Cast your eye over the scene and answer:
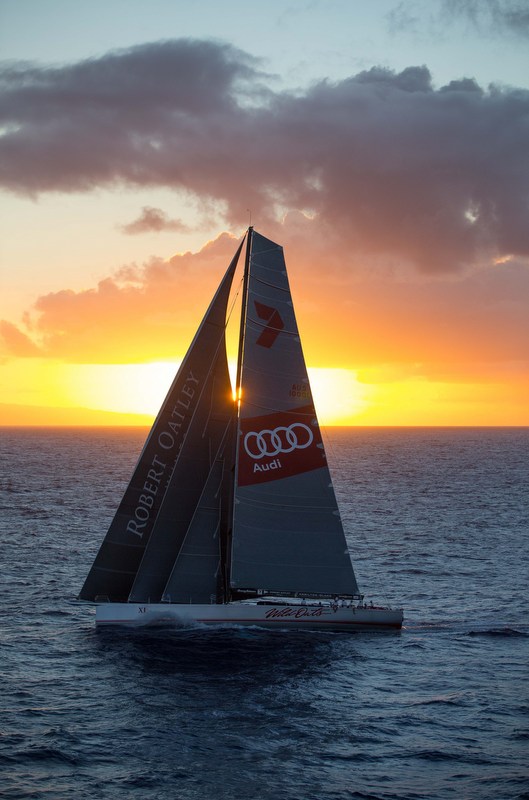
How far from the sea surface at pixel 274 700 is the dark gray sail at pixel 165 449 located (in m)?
2.58

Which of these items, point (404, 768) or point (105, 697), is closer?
point (404, 768)

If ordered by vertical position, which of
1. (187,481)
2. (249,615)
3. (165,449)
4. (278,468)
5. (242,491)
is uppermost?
(165,449)

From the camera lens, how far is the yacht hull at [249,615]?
36.1m

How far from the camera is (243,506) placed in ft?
119

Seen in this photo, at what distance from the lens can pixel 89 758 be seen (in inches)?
969

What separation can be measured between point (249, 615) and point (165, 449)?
8010 mm

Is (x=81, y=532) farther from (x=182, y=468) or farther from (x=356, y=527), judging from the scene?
(x=182, y=468)

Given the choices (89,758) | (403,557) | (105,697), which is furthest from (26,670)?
(403,557)

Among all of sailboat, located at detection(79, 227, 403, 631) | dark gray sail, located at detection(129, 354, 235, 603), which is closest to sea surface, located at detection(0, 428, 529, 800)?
sailboat, located at detection(79, 227, 403, 631)

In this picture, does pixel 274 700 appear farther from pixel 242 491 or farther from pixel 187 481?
pixel 187 481

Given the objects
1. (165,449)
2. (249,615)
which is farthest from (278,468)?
(249,615)

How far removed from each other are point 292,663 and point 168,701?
609cm

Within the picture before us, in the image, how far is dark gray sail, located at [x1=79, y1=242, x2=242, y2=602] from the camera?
36.2 m

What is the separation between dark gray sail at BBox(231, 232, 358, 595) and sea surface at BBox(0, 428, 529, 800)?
2.76 m
